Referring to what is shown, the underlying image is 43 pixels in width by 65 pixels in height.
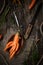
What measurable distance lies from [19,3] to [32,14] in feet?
0.42

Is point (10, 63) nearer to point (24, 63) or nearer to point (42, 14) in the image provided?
point (24, 63)

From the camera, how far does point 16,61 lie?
2178 mm

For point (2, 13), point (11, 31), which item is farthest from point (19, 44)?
point (2, 13)

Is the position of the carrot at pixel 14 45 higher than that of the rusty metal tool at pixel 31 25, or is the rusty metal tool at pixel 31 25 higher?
the rusty metal tool at pixel 31 25

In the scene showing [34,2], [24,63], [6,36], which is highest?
[34,2]

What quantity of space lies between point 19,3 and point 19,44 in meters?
0.30

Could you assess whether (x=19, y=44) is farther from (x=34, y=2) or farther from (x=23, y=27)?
(x=34, y=2)

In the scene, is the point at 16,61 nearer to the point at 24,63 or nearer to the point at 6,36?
the point at 24,63

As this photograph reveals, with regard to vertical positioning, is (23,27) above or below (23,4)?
below

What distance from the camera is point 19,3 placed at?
7.23ft

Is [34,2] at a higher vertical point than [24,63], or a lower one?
higher

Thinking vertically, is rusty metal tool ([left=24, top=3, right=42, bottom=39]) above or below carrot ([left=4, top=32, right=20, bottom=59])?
above

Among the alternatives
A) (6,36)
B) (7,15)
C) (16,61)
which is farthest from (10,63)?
(7,15)

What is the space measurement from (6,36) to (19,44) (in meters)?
0.12
